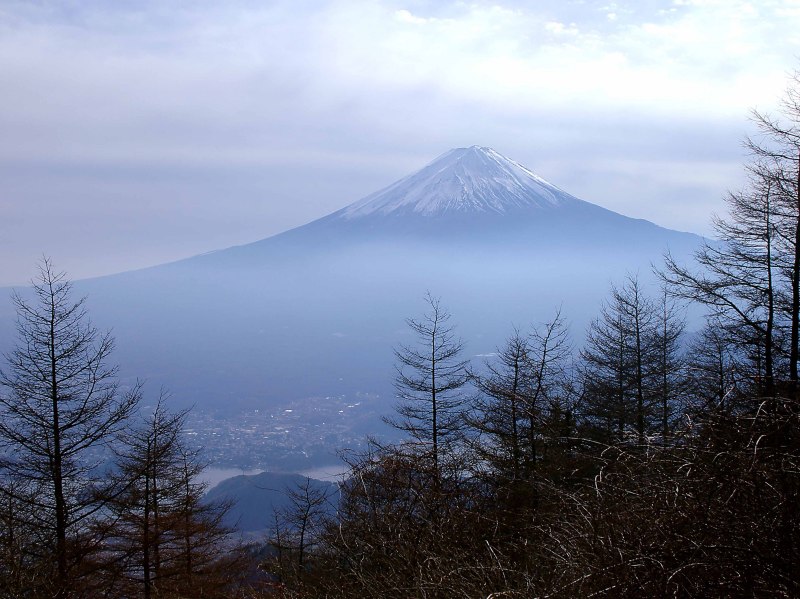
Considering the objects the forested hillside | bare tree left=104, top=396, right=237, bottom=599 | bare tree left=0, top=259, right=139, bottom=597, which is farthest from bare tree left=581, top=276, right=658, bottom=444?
bare tree left=0, top=259, right=139, bottom=597

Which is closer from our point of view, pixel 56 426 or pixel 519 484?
pixel 519 484

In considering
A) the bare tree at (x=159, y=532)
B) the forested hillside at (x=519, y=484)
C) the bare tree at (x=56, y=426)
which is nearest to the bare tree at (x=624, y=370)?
the forested hillside at (x=519, y=484)

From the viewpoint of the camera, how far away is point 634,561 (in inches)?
180

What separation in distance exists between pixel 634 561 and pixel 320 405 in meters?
176

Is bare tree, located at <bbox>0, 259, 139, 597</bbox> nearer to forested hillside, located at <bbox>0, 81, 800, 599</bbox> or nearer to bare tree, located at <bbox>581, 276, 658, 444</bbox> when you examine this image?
forested hillside, located at <bbox>0, 81, 800, 599</bbox>

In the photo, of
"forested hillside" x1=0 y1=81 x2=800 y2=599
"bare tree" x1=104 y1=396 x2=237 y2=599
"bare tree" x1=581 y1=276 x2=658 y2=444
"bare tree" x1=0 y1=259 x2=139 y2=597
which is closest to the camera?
"forested hillside" x1=0 y1=81 x2=800 y2=599

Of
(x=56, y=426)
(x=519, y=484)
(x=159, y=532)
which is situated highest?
(x=56, y=426)

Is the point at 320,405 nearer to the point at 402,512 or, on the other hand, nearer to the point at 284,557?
the point at 284,557

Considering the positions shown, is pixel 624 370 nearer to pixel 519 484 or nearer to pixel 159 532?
pixel 519 484

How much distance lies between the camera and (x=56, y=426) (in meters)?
13.3

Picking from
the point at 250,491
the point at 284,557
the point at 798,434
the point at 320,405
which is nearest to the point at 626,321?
the point at 284,557

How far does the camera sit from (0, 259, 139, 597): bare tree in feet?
41.6

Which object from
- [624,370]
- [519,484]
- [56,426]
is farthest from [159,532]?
[624,370]

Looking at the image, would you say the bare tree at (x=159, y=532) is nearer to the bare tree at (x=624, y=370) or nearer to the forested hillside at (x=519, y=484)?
the forested hillside at (x=519, y=484)
